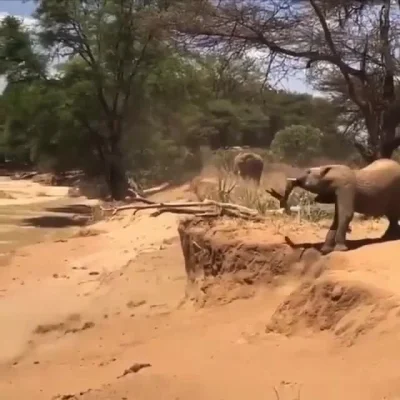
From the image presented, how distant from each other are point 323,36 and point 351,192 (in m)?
7.09

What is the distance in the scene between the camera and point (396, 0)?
1625cm

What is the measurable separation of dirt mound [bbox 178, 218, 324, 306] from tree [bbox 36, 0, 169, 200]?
17.6 metres

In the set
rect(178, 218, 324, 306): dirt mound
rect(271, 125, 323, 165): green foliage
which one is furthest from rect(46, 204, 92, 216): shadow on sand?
rect(178, 218, 324, 306): dirt mound

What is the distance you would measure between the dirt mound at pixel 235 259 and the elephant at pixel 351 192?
40 cm

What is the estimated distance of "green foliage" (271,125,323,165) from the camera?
30.4 meters

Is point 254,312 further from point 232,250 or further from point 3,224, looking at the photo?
point 3,224

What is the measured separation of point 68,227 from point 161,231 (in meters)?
7.78

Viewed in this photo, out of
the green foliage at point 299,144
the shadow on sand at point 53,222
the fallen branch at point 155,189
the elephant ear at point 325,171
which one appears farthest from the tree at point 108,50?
the elephant ear at point 325,171

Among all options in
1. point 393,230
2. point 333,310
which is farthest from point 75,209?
point 333,310

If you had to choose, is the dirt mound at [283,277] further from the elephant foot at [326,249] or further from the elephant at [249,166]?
the elephant at [249,166]

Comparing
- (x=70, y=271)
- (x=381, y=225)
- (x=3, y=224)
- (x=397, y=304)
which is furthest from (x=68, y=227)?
(x=397, y=304)

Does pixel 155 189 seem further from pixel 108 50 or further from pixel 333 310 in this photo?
pixel 333 310

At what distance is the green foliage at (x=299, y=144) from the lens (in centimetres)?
3042

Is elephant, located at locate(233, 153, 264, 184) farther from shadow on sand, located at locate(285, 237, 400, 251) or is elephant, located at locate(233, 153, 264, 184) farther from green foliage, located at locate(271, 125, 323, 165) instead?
shadow on sand, located at locate(285, 237, 400, 251)
